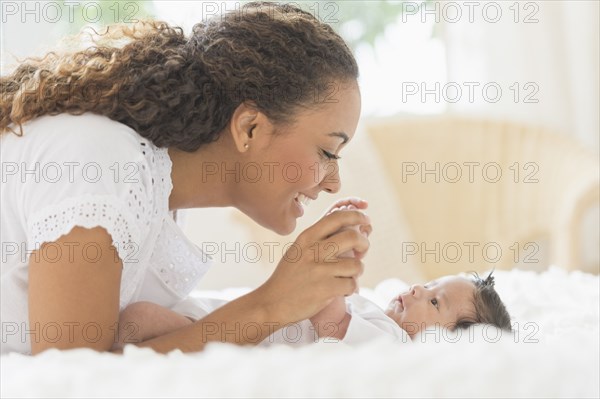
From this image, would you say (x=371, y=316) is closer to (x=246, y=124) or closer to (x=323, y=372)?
(x=246, y=124)

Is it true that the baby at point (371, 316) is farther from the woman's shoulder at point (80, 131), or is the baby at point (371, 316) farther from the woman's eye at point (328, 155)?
the woman's shoulder at point (80, 131)

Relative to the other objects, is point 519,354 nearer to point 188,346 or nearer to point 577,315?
point 188,346

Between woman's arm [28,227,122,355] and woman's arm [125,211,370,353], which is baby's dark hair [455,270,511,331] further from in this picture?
woman's arm [28,227,122,355]

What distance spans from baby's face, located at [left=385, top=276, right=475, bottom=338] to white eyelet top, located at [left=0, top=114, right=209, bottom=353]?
1.60 ft

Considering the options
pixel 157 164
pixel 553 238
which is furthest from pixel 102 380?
pixel 553 238

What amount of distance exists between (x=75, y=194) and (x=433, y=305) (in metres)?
0.72

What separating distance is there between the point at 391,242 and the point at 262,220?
4.37 ft

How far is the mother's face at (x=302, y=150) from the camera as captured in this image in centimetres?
143

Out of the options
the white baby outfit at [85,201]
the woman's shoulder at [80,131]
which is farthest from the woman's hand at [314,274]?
the woman's shoulder at [80,131]

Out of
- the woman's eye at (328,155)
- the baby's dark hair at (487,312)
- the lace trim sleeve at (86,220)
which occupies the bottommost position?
the baby's dark hair at (487,312)

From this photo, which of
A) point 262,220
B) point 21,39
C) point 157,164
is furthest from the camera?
point 21,39

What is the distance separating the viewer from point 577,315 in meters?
1.61

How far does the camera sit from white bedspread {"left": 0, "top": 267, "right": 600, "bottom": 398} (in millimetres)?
951

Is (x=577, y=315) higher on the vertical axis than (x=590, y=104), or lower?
lower
